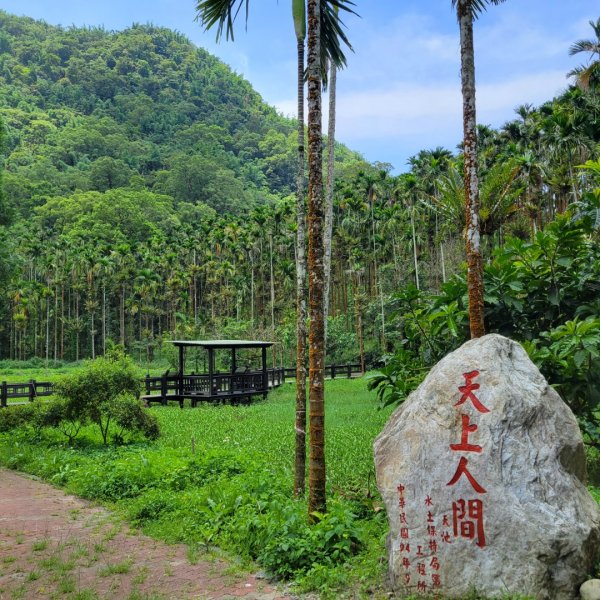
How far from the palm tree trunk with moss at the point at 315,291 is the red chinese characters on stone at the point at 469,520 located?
2040 millimetres

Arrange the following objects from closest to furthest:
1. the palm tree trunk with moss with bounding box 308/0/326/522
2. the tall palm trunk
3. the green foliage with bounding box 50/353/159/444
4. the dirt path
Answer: the dirt path → the palm tree trunk with moss with bounding box 308/0/326/522 → the tall palm trunk → the green foliage with bounding box 50/353/159/444

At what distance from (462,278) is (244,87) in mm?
159315

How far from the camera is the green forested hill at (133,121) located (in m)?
90.3

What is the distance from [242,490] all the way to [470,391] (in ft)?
12.7

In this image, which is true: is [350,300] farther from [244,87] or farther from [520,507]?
[244,87]

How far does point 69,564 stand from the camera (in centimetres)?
616

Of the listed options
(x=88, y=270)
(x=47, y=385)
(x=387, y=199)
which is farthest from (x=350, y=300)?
(x=47, y=385)

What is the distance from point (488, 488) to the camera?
4805mm

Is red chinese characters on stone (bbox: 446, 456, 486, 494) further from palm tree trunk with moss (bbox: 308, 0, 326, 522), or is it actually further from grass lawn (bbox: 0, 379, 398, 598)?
palm tree trunk with moss (bbox: 308, 0, 326, 522)

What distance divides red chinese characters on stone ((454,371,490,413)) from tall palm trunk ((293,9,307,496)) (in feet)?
10.2

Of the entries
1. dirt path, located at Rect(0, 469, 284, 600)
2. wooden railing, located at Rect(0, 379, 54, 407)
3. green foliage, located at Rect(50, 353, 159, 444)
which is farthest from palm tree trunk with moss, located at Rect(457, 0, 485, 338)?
wooden railing, located at Rect(0, 379, 54, 407)

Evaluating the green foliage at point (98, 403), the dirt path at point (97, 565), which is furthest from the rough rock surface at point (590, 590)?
the green foliage at point (98, 403)

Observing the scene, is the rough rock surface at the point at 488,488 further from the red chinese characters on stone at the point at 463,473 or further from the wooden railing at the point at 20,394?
the wooden railing at the point at 20,394

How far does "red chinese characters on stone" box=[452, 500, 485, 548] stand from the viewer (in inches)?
187
